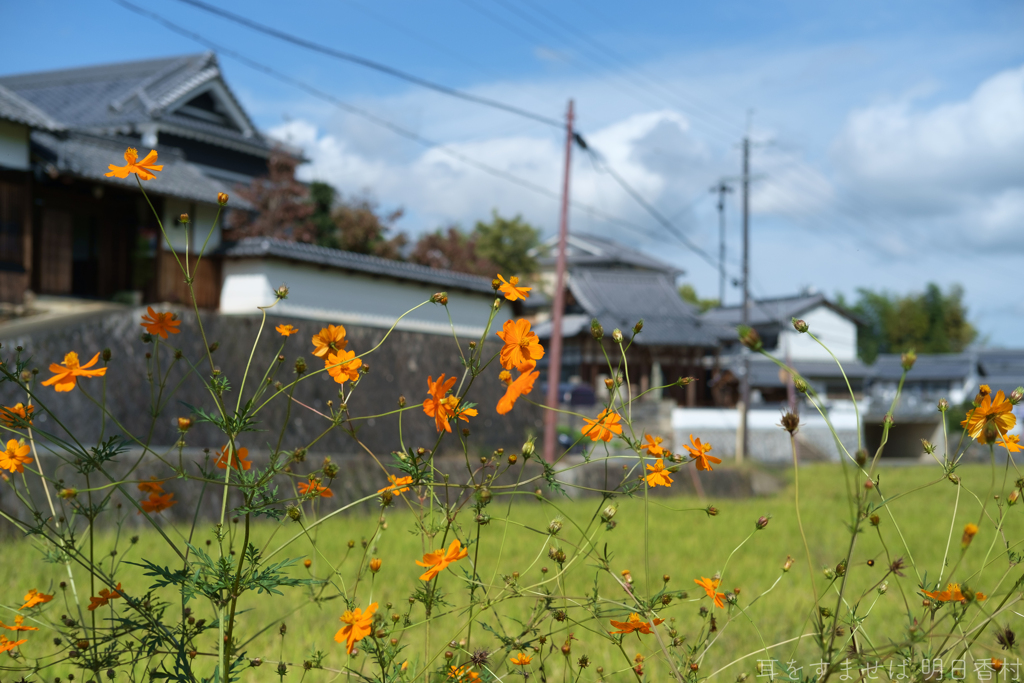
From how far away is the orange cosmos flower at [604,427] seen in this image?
101 centimetres

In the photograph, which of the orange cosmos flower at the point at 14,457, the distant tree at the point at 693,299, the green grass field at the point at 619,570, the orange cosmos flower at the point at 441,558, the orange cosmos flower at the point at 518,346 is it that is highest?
the distant tree at the point at 693,299

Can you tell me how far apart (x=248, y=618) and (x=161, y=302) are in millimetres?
6371

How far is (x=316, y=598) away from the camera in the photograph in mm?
1132

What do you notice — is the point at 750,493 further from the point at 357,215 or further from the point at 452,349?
the point at 357,215

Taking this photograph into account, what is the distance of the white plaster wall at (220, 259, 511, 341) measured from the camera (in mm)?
9359

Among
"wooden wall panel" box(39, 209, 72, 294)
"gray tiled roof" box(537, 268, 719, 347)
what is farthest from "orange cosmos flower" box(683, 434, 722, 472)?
"gray tiled roof" box(537, 268, 719, 347)

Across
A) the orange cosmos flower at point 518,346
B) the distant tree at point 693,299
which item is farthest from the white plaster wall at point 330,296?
the distant tree at point 693,299

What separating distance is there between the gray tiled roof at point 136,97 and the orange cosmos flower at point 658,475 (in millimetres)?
13105

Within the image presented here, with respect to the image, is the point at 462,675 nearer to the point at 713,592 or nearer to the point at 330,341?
the point at 713,592

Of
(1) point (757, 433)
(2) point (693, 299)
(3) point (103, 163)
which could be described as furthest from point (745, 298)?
(2) point (693, 299)

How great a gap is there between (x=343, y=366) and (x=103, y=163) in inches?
361

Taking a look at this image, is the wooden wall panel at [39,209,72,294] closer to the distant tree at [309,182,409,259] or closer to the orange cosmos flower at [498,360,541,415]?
the distant tree at [309,182,409,259]

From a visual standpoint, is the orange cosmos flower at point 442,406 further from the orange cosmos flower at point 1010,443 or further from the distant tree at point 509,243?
the distant tree at point 509,243

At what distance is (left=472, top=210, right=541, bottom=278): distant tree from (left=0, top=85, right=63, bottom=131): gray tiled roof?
550 inches
